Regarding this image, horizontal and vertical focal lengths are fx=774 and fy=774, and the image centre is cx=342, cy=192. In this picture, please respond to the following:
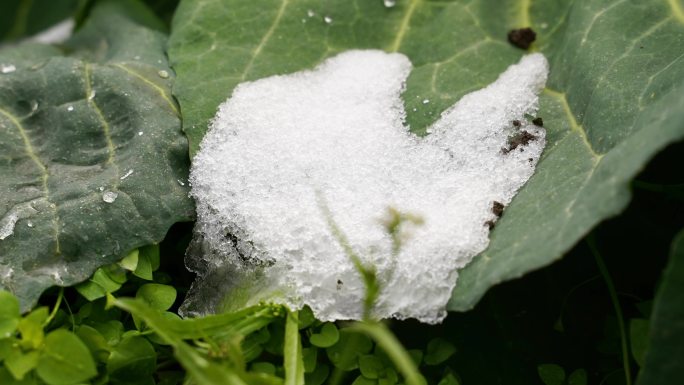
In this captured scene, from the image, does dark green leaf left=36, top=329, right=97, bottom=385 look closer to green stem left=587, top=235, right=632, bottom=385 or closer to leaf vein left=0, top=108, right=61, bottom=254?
leaf vein left=0, top=108, right=61, bottom=254

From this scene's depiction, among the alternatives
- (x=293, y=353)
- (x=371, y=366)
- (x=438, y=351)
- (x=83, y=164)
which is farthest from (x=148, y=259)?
(x=438, y=351)

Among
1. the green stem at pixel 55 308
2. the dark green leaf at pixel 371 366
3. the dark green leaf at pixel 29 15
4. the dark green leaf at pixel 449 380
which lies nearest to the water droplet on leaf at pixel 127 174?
the green stem at pixel 55 308

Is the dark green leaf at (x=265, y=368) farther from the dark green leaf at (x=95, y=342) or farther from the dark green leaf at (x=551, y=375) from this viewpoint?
the dark green leaf at (x=551, y=375)

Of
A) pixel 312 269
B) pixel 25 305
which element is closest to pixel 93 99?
pixel 25 305

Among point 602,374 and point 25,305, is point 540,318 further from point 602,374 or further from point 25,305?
point 25,305

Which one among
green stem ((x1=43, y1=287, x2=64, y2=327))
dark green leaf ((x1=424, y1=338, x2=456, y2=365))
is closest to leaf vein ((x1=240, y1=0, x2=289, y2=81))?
green stem ((x1=43, y1=287, x2=64, y2=327))

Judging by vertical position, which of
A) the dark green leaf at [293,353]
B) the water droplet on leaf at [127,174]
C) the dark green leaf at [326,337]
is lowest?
the dark green leaf at [326,337]
